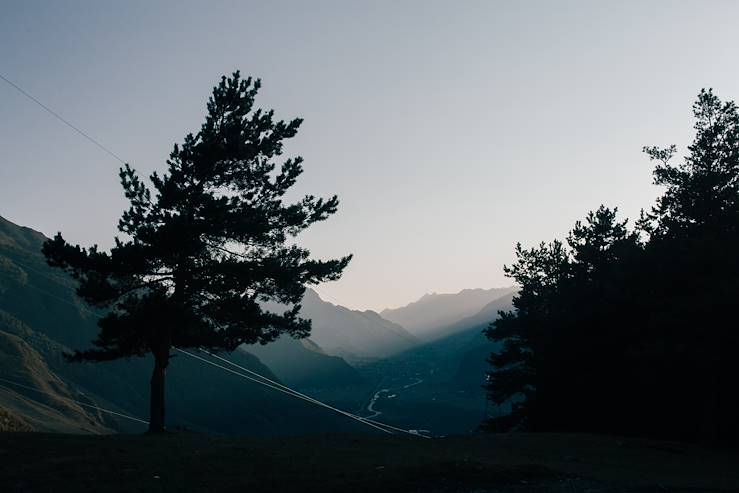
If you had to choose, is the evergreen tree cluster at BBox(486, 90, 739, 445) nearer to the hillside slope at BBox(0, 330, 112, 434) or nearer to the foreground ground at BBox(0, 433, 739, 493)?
the foreground ground at BBox(0, 433, 739, 493)

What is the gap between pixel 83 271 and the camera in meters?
27.0

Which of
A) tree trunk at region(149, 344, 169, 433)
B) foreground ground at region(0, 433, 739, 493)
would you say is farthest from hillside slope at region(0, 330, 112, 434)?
foreground ground at region(0, 433, 739, 493)

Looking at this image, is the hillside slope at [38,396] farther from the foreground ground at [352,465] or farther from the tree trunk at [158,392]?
the foreground ground at [352,465]

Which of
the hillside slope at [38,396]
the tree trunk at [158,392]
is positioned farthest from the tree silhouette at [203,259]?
the hillside slope at [38,396]

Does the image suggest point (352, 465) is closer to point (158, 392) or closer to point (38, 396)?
point (158, 392)

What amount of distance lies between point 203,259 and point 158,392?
6598mm

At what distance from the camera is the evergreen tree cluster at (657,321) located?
3011 cm

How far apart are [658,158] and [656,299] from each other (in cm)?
943

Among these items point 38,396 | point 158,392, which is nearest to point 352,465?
point 158,392

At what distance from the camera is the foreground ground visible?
49.4 feet

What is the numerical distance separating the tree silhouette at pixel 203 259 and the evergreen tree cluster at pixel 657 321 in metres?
18.8

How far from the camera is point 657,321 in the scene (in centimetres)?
3077

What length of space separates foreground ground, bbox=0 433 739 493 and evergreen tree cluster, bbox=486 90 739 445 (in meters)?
6.21

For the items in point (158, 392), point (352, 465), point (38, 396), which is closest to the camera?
point (352, 465)
